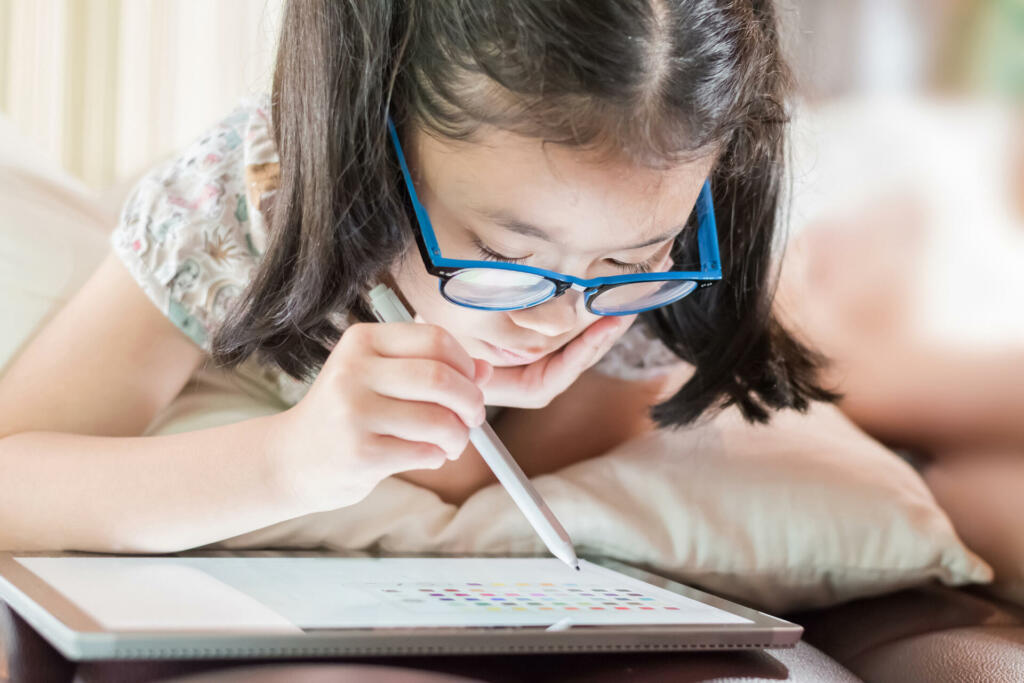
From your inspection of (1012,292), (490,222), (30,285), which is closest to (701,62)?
(490,222)

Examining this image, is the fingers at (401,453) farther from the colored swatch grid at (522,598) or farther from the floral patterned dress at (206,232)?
the floral patterned dress at (206,232)

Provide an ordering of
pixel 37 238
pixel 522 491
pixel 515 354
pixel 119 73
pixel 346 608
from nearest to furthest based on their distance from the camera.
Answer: pixel 346 608, pixel 522 491, pixel 515 354, pixel 37 238, pixel 119 73

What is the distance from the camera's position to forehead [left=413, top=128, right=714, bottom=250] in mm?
667

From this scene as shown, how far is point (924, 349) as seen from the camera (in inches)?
49.8

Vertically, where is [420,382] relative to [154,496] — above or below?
above

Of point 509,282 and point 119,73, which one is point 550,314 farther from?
point 119,73

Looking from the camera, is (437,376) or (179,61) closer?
(437,376)

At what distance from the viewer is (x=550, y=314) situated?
0.75 m

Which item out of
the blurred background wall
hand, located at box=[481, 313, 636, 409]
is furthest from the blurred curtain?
hand, located at box=[481, 313, 636, 409]

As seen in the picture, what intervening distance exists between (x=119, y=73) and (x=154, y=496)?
125 cm

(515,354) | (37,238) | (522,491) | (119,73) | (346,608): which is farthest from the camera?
(119,73)

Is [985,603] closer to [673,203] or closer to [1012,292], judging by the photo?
[673,203]

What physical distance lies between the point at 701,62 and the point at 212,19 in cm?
136

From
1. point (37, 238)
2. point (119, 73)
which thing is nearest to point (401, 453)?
point (37, 238)
